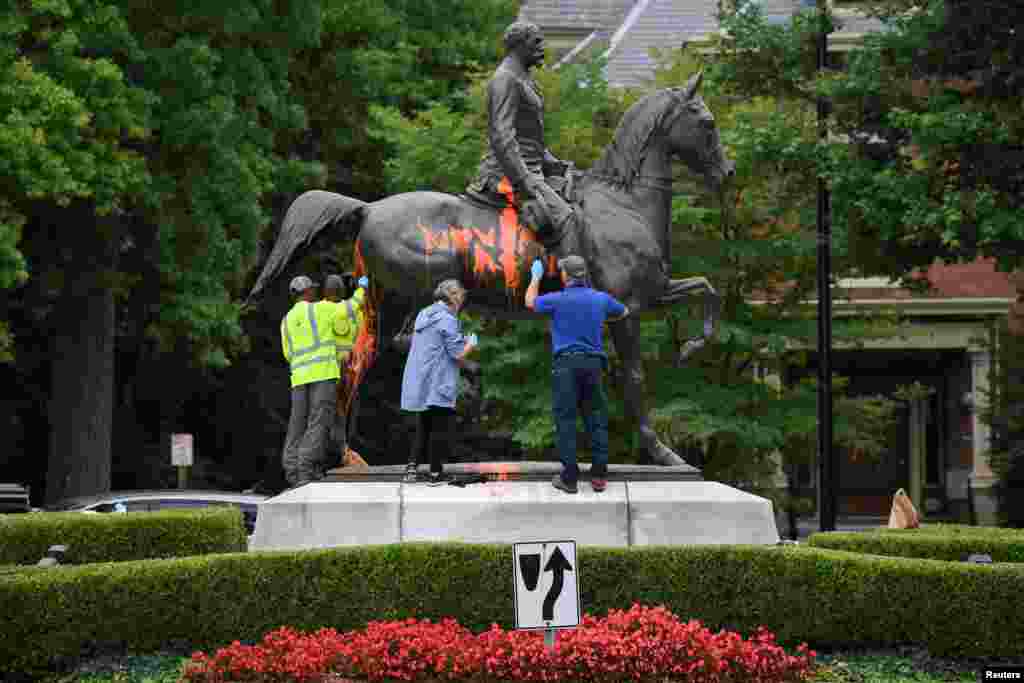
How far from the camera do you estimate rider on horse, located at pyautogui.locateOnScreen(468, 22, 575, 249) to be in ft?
48.2

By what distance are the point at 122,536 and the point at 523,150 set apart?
4816 mm

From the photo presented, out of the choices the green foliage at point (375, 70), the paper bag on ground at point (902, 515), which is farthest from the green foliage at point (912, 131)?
the green foliage at point (375, 70)

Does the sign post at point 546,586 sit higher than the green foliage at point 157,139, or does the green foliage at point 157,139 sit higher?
the green foliage at point 157,139

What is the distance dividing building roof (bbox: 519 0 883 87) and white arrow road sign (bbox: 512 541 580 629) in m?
24.3

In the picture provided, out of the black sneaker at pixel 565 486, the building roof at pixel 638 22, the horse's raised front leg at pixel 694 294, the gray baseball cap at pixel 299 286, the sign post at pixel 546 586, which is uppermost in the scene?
the building roof at pixel 638 22

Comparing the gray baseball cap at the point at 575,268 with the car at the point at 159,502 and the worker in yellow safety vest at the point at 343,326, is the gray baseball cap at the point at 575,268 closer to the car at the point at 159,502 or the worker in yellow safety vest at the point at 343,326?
the worker in yellow safety vest at the point at 343,326

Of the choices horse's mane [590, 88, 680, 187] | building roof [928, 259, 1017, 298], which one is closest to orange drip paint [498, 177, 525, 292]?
horse's mane [590, 88, 680, 187]

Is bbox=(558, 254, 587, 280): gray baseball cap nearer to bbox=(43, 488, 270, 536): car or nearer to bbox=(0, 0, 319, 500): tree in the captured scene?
bbox=(43, 488, 270, 536): car

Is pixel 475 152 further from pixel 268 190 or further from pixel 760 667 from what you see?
pixel 760 667

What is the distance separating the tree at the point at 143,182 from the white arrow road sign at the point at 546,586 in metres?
16.4

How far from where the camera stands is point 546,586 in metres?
9.98

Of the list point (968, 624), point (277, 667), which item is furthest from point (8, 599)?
point (968, 624)

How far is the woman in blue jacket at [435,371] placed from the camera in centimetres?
1395

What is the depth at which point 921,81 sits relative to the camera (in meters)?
24.5
